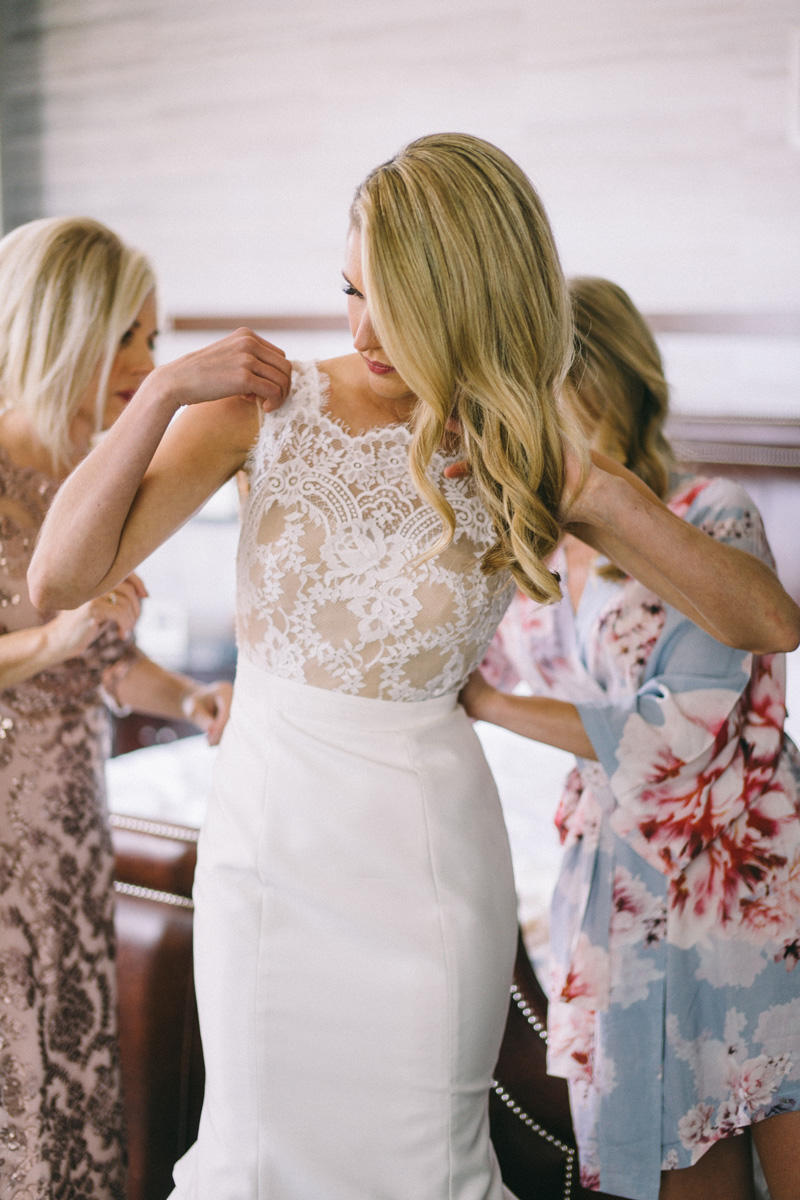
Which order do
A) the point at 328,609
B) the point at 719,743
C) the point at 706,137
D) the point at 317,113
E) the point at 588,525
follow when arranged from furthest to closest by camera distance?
the point at 317,113 → the point at 706,137 → the point at 719,743 → the point at 588,525 → the point at 328,609

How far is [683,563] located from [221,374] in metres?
0.57

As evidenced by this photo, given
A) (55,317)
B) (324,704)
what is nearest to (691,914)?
(324,704)

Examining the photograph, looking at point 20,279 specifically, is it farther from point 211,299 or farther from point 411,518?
point 211,299

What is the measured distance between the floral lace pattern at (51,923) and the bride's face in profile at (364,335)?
0.65 metres

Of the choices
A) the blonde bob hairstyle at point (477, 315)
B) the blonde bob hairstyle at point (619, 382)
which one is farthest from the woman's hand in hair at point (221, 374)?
the blonde bob hairstyle at point (619, 382)

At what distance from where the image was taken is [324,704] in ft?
3.92

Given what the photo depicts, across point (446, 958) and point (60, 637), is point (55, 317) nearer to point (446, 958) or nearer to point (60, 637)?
point (60, 637)

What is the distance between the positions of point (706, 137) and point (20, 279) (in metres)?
1.99

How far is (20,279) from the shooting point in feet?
5.22

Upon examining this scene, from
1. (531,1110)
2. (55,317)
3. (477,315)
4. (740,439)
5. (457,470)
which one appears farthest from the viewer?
(740,439)

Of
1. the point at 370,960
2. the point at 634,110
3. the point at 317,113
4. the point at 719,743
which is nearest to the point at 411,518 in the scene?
the point at 370,960

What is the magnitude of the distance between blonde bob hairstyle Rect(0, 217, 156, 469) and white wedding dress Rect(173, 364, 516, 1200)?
0.56 m

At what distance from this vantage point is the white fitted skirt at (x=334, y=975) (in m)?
1.19

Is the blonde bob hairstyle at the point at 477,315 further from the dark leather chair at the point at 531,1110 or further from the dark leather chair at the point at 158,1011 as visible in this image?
the dark leather chair at the point at 158,1011
